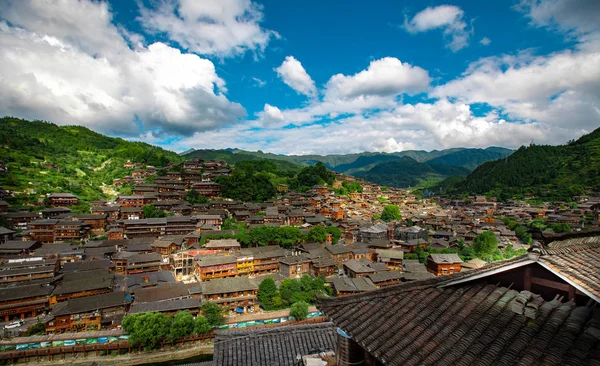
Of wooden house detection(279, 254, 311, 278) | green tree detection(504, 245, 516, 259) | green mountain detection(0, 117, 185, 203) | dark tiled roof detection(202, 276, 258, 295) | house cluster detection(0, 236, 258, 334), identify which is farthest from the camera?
green mountain detection(0, 117, 185, 203)

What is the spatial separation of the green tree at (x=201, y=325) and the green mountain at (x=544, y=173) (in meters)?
77.1

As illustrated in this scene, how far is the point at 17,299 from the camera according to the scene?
73.2 feet

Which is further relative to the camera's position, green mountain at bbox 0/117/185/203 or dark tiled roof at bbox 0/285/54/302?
green mountain at bbox 0/117/185/203

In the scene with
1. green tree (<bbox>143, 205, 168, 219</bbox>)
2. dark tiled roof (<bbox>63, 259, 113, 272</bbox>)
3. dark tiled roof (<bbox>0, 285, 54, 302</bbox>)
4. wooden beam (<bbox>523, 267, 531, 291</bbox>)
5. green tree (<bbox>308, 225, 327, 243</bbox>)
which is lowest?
dark tiled roof (<bbox>0, 285, 54, 302</bbox>)

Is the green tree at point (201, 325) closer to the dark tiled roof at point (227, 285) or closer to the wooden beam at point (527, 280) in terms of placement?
the dark tiled roof at point (227, 285)

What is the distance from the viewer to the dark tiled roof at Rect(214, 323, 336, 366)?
309 inches

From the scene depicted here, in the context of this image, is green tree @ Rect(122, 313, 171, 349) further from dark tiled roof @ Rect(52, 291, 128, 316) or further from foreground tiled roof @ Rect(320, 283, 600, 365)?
foreground tiled roof @ Rect(320, 283, 600, 365)

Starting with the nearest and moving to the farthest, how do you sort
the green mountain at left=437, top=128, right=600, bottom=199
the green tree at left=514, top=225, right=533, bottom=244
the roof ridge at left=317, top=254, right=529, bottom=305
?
1. the roof ridge at left=317, top=254, right=529, bottom=305
2. the green tree at left=514, top=225, right=533, bottom=244
3. the green mountain at left=437, top=128, right=600, bottom=199

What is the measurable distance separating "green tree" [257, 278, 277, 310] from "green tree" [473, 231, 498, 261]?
2491 cm

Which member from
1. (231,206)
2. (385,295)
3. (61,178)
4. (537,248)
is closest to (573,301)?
(537,248)

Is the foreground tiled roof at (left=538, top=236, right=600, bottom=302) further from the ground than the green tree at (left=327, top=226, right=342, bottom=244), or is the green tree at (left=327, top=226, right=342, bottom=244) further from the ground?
the foreground tiled roof at (left=538, top=236, right=600, bottom=302)

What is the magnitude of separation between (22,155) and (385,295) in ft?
257

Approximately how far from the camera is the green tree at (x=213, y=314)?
73.9 feet

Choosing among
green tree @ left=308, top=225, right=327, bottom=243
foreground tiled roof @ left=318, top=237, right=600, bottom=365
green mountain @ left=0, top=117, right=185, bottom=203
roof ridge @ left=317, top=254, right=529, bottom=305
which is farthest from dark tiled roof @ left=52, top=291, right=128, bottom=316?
green mountain @ left=0, top=117, right=185, bottom=203
